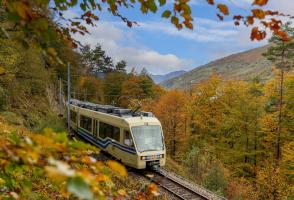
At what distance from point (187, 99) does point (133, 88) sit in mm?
18086

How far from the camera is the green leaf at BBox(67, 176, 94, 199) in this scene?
4.81ft

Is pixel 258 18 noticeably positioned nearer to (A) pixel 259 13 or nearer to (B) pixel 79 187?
(A) pixel 259 13

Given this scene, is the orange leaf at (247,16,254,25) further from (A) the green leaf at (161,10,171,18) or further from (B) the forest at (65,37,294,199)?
(B) the forest at (65,37,294,199)

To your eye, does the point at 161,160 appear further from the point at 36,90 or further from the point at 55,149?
the point at 36,90

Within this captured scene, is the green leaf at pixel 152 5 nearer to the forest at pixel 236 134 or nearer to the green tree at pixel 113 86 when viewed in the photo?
the forest at pixel 236 134

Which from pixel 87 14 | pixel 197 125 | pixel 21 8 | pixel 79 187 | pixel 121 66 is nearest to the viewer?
pixel 79 187

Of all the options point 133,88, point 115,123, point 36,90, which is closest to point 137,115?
point 115,123

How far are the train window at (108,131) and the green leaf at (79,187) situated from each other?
16.9m

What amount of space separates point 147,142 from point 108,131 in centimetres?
297

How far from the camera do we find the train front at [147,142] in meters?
17.2

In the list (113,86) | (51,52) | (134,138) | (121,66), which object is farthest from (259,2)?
(121,66)

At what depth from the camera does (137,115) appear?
19078 mm

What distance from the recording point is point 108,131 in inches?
775

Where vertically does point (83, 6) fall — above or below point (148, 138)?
above
